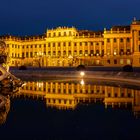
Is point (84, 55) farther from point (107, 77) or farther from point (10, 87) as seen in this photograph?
point (10, 87)

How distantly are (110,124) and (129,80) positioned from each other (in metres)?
16.7

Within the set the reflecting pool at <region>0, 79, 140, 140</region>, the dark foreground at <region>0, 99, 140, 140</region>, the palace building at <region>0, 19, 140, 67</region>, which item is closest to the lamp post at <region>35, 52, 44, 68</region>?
the palace building at <region>0, 19, 140, 67</region>

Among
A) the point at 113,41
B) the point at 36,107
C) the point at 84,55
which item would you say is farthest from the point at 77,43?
the point at 36,107

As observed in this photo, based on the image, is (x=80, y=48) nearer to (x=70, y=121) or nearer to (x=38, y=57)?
(x=38, y=57)


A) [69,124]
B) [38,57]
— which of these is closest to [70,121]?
[69,124]

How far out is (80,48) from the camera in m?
101

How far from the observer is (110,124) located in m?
9.06

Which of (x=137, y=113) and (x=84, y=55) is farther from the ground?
(x=84, y=55)

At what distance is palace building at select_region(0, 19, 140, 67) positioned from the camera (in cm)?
9244

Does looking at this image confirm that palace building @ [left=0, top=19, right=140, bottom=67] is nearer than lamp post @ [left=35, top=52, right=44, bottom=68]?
Yes

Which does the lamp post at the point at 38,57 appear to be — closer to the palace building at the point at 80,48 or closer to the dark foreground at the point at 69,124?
the palace building at the point at 80,48

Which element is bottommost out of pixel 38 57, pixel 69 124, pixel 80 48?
pixel 69 124

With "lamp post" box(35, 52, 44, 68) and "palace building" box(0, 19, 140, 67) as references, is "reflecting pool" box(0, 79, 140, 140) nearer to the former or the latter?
"palace building" box(0, 19, 140, 67)

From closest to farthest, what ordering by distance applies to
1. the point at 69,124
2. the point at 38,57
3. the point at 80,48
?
the point at 69,124
the point at 80,48
the point at 38,57
